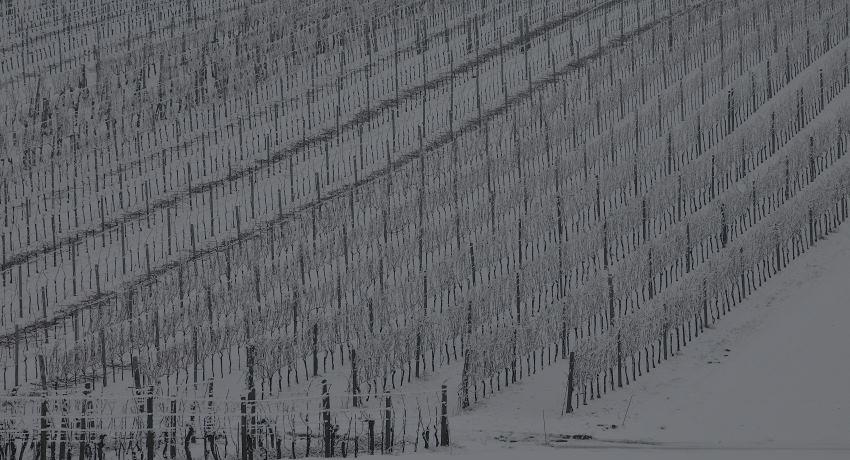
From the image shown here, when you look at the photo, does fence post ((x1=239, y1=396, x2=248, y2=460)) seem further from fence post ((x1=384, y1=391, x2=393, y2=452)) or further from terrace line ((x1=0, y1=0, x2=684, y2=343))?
terrace line ((x1=0, y1=0, x2=684, y2=343))

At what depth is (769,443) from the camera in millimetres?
21547

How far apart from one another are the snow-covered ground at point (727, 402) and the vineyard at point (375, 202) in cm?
50

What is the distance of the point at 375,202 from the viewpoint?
30.8 metres

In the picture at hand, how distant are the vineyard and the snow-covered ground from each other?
50 centimetres

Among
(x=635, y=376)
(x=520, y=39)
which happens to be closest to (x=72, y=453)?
(x=635, y=376)

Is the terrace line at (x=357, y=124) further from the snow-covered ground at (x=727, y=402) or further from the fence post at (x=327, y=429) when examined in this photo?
the fence post at (x=327, y=429)

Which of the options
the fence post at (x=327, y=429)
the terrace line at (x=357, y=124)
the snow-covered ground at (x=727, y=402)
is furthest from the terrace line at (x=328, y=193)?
the fence post at (x=327, y=429)

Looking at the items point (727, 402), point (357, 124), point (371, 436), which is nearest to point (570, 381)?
point (727, 402)

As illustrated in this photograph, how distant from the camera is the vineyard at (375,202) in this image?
23.7 m

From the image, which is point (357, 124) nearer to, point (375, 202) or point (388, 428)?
point (375, 202)

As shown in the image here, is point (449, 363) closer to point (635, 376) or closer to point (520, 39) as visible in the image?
point (635, 376)

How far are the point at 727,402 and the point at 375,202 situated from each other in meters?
9.93

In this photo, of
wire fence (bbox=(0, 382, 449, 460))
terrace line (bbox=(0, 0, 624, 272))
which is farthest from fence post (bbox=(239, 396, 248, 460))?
terrace line (bbox=(0, 0, 624, 272))

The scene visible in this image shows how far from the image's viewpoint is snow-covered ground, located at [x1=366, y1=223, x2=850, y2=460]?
21219 mm
